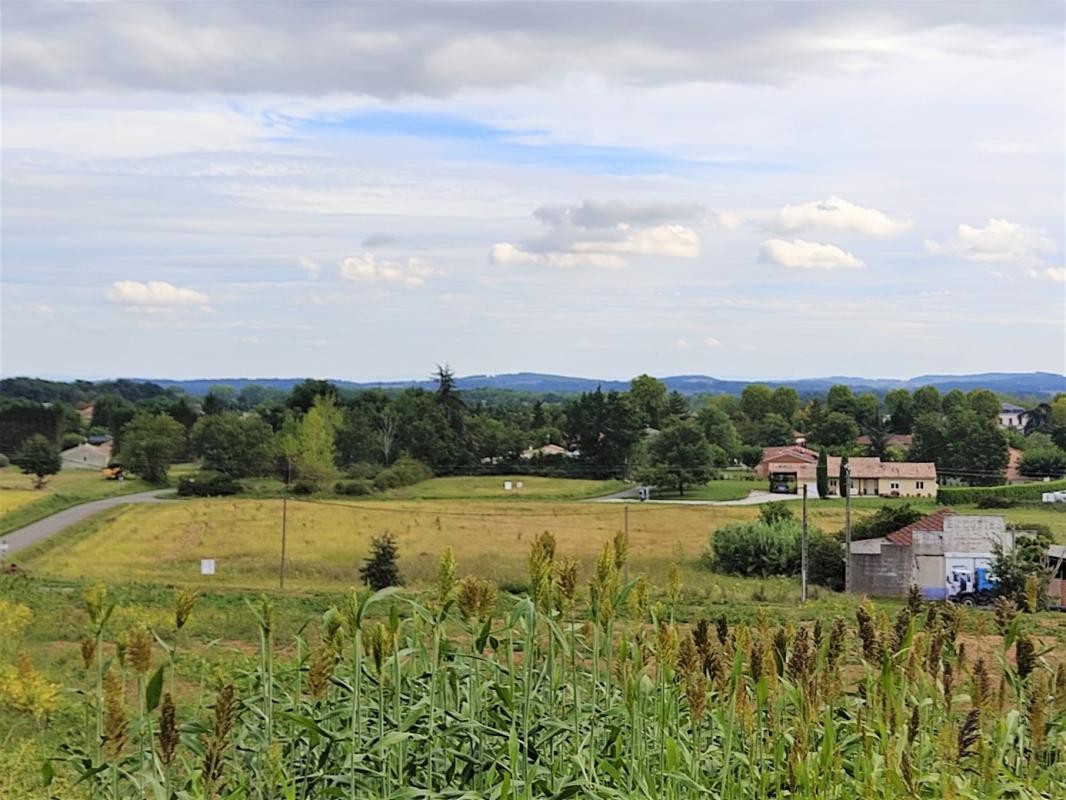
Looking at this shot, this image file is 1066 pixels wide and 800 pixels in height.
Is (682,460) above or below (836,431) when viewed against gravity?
below

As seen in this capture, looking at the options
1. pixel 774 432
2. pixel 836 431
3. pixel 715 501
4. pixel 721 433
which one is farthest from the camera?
pixel 774 432

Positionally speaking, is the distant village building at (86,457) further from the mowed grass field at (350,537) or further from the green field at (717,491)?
the green field at (717,491)

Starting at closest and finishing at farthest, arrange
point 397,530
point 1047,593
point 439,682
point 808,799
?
point 808,799 < point 439,682 < point 1047,593 < point 397,530

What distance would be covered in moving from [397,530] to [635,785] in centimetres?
3537

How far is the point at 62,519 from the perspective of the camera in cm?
4316

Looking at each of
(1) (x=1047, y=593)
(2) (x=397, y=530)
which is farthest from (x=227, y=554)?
(1) (x=1047, y=593)

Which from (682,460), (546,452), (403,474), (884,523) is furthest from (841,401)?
(884,523)

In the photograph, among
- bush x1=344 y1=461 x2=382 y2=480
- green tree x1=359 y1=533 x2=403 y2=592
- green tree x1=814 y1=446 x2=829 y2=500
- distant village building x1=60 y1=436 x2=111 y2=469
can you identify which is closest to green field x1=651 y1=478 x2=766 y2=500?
green tree x1=814 y1=446 x2=829 y2=500

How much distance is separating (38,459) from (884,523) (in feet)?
140

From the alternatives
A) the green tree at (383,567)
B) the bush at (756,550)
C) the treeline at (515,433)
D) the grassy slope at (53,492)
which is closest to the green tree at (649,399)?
the treeline at (515,433)

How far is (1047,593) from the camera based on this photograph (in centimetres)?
1981

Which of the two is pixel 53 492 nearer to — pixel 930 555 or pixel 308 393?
pixel 308 393

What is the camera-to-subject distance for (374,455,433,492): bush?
56.3m

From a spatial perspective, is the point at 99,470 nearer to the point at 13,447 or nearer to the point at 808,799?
the point at 13,447
